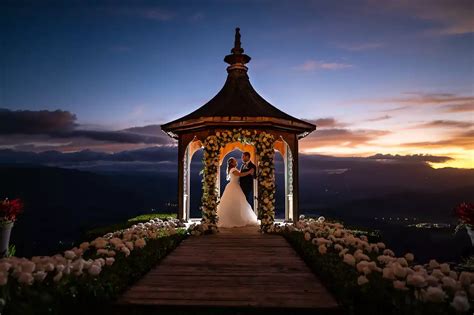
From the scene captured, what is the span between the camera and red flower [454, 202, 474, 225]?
27.4ft

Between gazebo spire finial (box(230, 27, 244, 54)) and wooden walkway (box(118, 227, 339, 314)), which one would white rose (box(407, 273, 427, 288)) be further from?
gazebo spire finial (box(230, 27, 244, 54))

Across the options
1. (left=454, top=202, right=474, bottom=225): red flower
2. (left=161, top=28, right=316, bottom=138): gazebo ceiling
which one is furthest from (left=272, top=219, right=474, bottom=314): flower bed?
(left=161, top=28, right=316, bottom=138): gazebo ceiling

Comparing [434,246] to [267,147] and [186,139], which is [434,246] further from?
[186,139]

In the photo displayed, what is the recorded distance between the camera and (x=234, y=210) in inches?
477

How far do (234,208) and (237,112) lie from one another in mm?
3133

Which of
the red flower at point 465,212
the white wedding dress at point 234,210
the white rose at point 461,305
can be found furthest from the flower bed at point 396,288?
the white wedding dress at point 234,210

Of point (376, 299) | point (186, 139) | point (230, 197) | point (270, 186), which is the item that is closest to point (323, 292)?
point (376, 299)

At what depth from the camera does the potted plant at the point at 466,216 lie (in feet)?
27.5

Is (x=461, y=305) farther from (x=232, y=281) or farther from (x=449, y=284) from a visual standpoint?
(x=232, y=281)

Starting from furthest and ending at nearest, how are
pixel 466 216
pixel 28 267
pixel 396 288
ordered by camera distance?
pixel 466 216
pixel 28 267
pixel 396 288

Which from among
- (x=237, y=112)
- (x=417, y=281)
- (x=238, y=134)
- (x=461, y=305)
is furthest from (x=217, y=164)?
(x=461, y=305)

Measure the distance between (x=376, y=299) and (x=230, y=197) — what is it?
27.7 ft

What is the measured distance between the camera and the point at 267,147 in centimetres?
1166

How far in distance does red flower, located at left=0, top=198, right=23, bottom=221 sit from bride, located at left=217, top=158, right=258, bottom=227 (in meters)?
5.77
